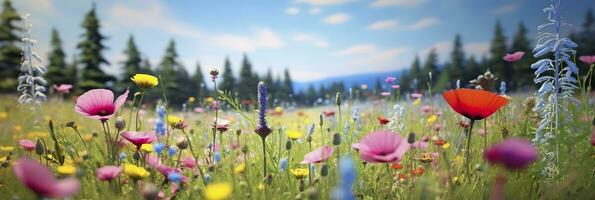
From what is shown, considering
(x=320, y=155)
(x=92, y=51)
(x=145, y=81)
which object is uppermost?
(x=92, y=51)

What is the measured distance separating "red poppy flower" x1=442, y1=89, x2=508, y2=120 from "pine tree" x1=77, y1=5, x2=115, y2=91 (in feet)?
84.9

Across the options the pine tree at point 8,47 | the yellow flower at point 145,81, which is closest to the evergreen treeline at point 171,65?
the pine tree at point 8,47

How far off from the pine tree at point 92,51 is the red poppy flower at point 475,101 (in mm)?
25863

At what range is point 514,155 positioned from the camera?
2.83 ft

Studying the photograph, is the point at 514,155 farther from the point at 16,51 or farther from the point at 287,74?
the point at 287,74

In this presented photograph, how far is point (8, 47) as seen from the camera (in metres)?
25.2

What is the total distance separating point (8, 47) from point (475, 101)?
30192mm

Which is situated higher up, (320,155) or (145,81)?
(145,81)

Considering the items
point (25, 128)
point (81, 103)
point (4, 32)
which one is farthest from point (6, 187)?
point (4, 32)

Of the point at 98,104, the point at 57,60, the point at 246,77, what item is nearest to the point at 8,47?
the point at 57,60

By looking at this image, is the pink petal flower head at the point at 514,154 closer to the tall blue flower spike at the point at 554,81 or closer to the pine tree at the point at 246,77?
the tall blue flower spike at the point at 554,81

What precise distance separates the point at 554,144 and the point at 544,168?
0.15 meters

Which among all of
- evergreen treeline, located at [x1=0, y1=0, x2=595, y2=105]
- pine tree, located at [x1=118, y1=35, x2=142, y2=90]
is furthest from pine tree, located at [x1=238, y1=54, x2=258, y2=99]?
pine tree, located at [x1=118, y1=35, x2=142, y2=90]

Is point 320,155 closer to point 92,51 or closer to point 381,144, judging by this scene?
point 381,144
